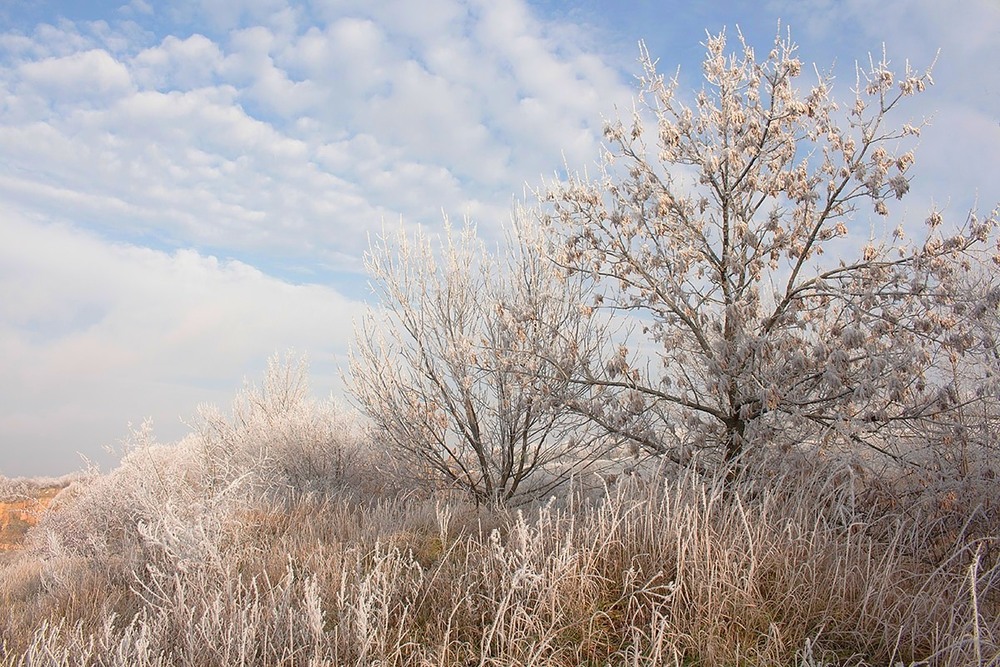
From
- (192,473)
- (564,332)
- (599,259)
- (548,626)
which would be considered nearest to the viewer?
(548,626)

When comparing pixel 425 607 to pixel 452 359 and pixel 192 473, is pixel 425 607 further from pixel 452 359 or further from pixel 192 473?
pixel 192 473

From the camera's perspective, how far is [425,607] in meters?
4.16

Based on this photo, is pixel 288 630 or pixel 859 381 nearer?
pixel 288 630

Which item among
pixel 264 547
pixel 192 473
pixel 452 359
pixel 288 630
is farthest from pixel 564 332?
pixel 192 473

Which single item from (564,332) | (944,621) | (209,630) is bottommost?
A: (209,630)

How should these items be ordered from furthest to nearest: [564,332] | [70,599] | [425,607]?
[564,332] < [70,599] < [425,607]

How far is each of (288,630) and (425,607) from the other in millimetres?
819

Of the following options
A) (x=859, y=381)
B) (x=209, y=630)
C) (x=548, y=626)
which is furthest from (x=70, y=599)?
(x=859, y=381)

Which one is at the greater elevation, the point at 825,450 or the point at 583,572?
the point at 825,450

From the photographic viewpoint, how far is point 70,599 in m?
5.68

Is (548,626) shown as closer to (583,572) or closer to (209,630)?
(583,572)

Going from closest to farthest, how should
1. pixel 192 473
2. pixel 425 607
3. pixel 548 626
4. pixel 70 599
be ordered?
pixel 548 626 < pixel 425 607 < pixel 70 599 < pixel 192 473

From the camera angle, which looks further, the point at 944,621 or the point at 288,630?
the point at 288,630

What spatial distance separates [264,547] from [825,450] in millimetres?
4943
